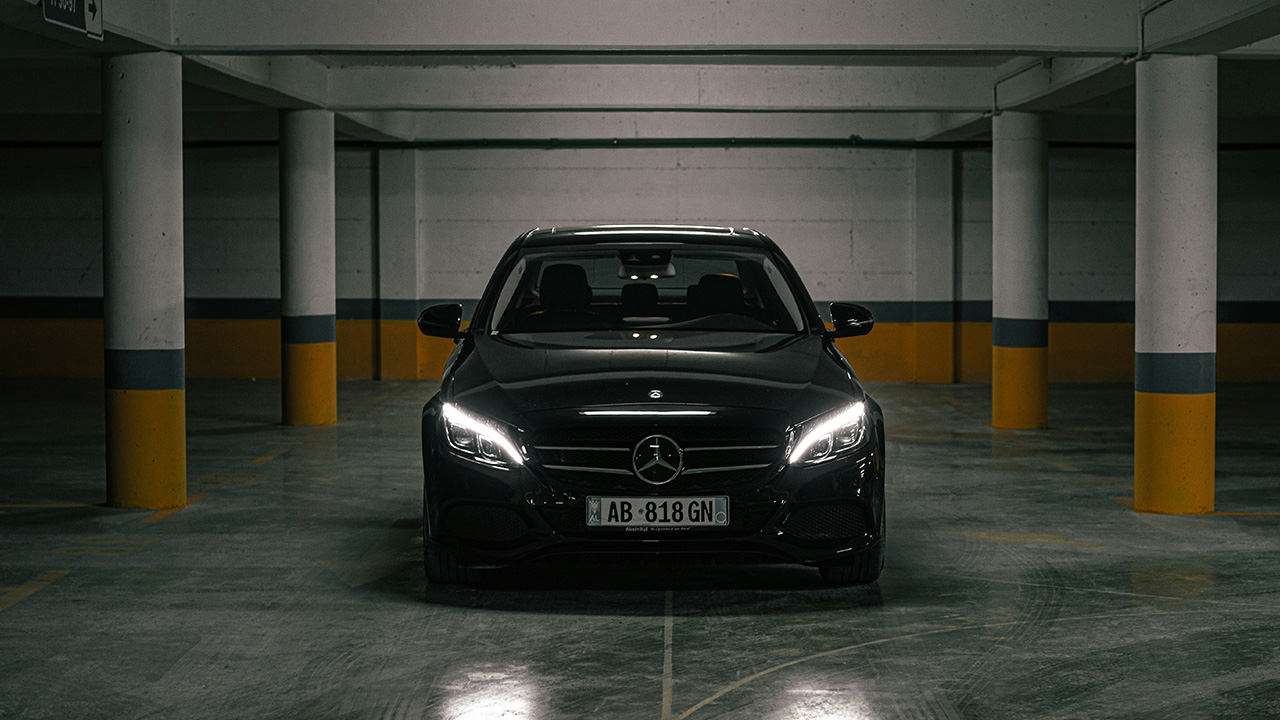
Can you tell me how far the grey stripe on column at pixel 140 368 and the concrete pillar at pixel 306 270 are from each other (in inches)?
192

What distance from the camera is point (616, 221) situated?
17.3 meters

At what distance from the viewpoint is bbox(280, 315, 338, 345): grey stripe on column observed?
12820 mm

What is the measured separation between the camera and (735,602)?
5312 millimetres

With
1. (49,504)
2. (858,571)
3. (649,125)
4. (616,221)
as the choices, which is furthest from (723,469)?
(649,125)

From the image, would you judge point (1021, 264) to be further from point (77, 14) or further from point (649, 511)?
point (77, 14)

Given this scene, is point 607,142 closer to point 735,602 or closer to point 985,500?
point 985,500

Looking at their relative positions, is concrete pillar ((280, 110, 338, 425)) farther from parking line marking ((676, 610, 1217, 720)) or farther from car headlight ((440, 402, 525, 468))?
parking line marking ((676, 610, 1217, 720))

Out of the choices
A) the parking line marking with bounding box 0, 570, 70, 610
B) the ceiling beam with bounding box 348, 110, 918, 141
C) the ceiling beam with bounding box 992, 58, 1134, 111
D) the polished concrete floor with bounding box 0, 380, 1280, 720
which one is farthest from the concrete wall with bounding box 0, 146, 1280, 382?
the parking line marking with bounding box 0, 570, 70, 610

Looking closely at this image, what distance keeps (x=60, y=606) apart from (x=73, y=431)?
7.26 metres

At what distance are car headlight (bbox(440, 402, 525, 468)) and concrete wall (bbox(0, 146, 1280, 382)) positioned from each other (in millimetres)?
12836

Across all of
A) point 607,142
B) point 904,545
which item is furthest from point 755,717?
point 607,142

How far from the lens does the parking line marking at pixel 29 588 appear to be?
5.47 metres

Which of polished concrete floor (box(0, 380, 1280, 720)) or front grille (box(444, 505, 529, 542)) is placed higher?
front grille (box(444, 505, 529, 542))

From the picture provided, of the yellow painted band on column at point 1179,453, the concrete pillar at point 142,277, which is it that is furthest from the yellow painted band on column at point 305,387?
the yellow painted band on column at point 1179,453
